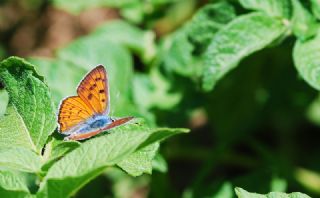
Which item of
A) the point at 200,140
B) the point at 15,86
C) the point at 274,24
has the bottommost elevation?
the point at 200,140

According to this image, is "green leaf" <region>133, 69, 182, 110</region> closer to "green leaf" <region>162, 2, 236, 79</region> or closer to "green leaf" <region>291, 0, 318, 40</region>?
"green leaf" <region>162, 2, 236, 79</region>

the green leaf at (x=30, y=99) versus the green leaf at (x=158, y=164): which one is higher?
the green leaf at (x=30, y=99)

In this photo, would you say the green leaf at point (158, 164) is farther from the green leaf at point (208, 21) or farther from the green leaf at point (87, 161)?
the green leaf at point (87, 161)

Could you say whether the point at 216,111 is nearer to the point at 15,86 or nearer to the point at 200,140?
the point at 200,140

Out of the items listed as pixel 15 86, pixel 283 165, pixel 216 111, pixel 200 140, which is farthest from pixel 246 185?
pixel 200 140

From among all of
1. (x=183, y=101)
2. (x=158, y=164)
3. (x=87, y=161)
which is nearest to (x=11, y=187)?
(x=87, y=161)

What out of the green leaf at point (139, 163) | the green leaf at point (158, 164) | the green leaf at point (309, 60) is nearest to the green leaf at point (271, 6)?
the green leaf at point (309, 60)
